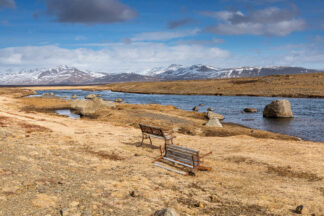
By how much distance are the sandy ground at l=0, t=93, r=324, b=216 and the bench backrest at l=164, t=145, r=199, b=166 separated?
2.95 feet

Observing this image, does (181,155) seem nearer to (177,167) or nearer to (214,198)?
(177,167)

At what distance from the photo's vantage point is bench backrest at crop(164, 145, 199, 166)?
11867 mm

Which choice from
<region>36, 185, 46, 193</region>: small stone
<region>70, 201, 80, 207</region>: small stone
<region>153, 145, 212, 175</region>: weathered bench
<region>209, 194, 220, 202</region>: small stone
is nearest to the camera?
<region>70, 201, 80, 207</region>: small stone

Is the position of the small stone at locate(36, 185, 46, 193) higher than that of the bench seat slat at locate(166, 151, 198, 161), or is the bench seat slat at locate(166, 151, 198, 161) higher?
the bench seat slat at locate(166, 151, 198, 161)

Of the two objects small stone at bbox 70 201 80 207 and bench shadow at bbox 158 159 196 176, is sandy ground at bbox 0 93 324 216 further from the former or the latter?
bench shadow at bbox 158 159 196 176

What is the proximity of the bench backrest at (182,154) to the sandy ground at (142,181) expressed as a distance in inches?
35.3

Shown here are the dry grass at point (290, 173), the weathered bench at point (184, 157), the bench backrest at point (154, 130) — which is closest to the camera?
the dry grass at point (290, 173)

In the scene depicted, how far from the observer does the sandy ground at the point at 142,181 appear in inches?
324

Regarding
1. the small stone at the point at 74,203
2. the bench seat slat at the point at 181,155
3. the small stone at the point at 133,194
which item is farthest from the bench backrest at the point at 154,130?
the small stone at the point at 74,203

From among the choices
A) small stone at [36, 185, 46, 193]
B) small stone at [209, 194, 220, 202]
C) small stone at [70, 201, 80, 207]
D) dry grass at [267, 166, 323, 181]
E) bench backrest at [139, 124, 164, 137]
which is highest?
bench backrest at [139, 124, 164, 137]

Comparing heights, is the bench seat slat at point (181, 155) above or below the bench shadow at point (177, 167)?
above

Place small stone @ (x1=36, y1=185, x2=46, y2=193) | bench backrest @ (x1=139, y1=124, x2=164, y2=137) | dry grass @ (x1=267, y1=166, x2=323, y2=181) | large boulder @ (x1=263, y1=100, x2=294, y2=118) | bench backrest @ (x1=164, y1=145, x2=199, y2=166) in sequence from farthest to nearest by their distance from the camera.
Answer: large boulder @ (x1=263, y1=100, x2=294, y2=118) < bench backrest @ (x1=139, y1=124, x2=164, y2=137) < bench backrest @ (x1=164, y1=145, x2=199, y2=166) < dry grass @ (x1=267, y1=166, x2=323, y2=181) < small stone @ (x1=36, y1=185, x2=46, y2=193)

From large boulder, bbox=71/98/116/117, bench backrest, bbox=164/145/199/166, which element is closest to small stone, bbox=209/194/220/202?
bench backrest, bbox=164/145/199/166

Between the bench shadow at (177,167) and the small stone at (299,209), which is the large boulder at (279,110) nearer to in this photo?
the bench shadow at (177,167)
